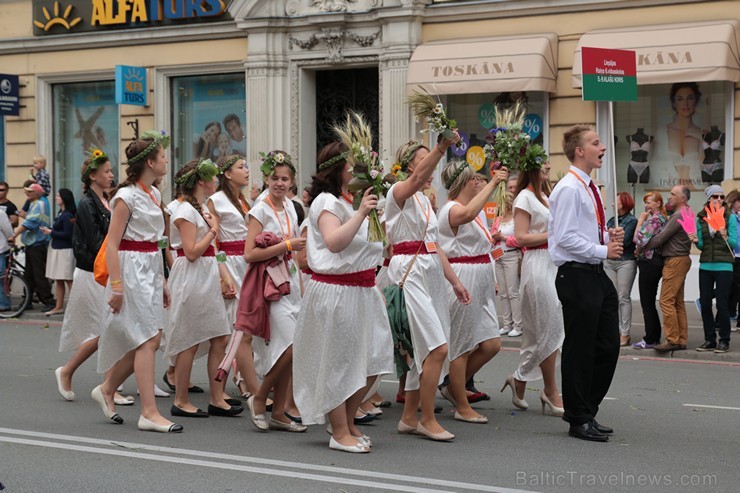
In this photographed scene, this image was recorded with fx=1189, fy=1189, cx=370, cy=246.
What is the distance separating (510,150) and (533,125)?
426 inches

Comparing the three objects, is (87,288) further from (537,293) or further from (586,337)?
(586,337)

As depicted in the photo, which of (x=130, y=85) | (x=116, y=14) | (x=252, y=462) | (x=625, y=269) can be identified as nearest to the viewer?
(x=252, y=462)

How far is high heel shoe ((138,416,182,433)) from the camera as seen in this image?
8.31 m

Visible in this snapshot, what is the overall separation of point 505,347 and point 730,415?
5232mm

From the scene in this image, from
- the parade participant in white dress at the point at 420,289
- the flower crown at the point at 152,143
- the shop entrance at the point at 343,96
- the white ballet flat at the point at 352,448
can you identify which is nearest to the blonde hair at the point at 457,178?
the parade participant in white dress at the point at 420,289

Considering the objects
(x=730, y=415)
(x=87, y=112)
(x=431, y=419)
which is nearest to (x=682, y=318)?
(x=730, y=415)

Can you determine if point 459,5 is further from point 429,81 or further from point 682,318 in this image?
point 682,318

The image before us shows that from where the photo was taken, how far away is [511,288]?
1535cm

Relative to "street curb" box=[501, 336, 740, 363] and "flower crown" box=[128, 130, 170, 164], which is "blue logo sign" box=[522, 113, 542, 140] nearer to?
"street curb" box=[501, 336, 740, 363]

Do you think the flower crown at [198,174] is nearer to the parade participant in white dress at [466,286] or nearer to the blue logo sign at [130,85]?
the parade participant in white dress at [466,286]

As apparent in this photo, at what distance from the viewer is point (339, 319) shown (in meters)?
7.60

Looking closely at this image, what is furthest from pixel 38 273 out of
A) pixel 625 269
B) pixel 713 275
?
pixel 713 275

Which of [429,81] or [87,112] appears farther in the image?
[87,112]

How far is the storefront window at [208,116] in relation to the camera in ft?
73.9
